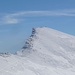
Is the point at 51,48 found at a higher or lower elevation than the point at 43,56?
higher

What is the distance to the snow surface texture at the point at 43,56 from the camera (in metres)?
110

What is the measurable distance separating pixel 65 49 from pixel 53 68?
14.7 m

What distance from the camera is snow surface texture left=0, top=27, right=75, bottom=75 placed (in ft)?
360

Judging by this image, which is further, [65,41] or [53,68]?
[65,41]

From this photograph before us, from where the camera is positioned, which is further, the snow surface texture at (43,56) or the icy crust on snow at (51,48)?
the icy crust on snow at (51,48)

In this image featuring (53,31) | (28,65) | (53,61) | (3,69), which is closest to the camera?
(3,69)

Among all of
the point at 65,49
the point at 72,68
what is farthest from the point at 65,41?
the point at 72,68

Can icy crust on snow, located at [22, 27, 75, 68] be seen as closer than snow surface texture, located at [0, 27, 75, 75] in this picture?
No

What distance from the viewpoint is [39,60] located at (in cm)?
11950

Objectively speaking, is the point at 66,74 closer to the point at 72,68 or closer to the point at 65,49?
the point at 72,68

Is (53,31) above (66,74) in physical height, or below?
above

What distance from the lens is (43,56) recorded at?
121375 mm

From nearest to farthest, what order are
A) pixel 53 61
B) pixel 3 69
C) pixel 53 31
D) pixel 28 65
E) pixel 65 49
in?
pixel 3 69, pixel 28 65, pixel 53 61, pixel 65 49, pixel 53 31

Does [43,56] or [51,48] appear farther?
[51,48]
